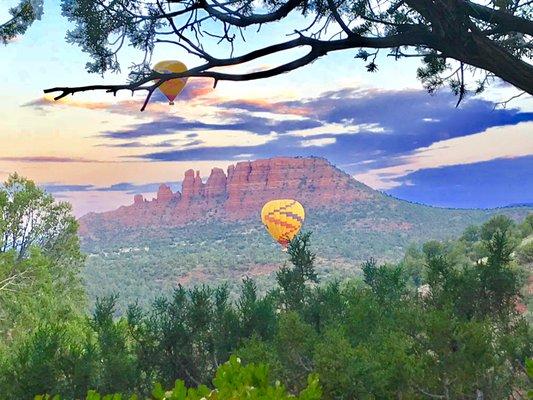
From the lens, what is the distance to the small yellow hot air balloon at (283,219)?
2928 centimetres

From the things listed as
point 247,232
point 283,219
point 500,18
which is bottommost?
point 247,232

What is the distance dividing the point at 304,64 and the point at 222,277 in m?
41.1

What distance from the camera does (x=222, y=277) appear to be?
45.2 meters

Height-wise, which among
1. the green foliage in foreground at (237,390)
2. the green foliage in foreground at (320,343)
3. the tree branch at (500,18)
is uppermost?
the tree branch at (500,18)

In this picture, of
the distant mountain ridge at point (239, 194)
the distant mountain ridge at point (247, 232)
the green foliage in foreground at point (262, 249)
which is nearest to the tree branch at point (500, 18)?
the distant mountain ridge at point (247, 232)

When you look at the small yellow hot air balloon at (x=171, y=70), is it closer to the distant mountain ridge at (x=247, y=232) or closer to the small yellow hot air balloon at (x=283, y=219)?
the small yellow hot air balloon at (x=283, y=219)

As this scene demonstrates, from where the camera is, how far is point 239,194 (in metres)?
75.8

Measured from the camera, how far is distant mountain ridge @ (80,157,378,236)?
60000 mm

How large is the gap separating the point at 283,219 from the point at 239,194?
46.6m

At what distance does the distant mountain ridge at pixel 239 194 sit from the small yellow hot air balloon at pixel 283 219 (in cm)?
2594

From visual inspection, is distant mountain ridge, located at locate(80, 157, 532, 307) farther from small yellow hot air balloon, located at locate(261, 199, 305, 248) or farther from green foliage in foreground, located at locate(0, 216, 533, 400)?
green foliage in foreground, located at locate(0, 216, 533, 400)

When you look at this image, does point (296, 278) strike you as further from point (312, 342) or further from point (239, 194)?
point (239, 194)

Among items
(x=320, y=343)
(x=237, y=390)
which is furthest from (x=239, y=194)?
(x=237, y=390)

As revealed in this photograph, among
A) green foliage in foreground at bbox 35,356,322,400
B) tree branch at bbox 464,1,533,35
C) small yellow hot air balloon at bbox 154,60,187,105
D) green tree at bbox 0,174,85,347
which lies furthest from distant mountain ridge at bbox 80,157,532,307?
green foliage in foreground at bbox 35,356,322,400
